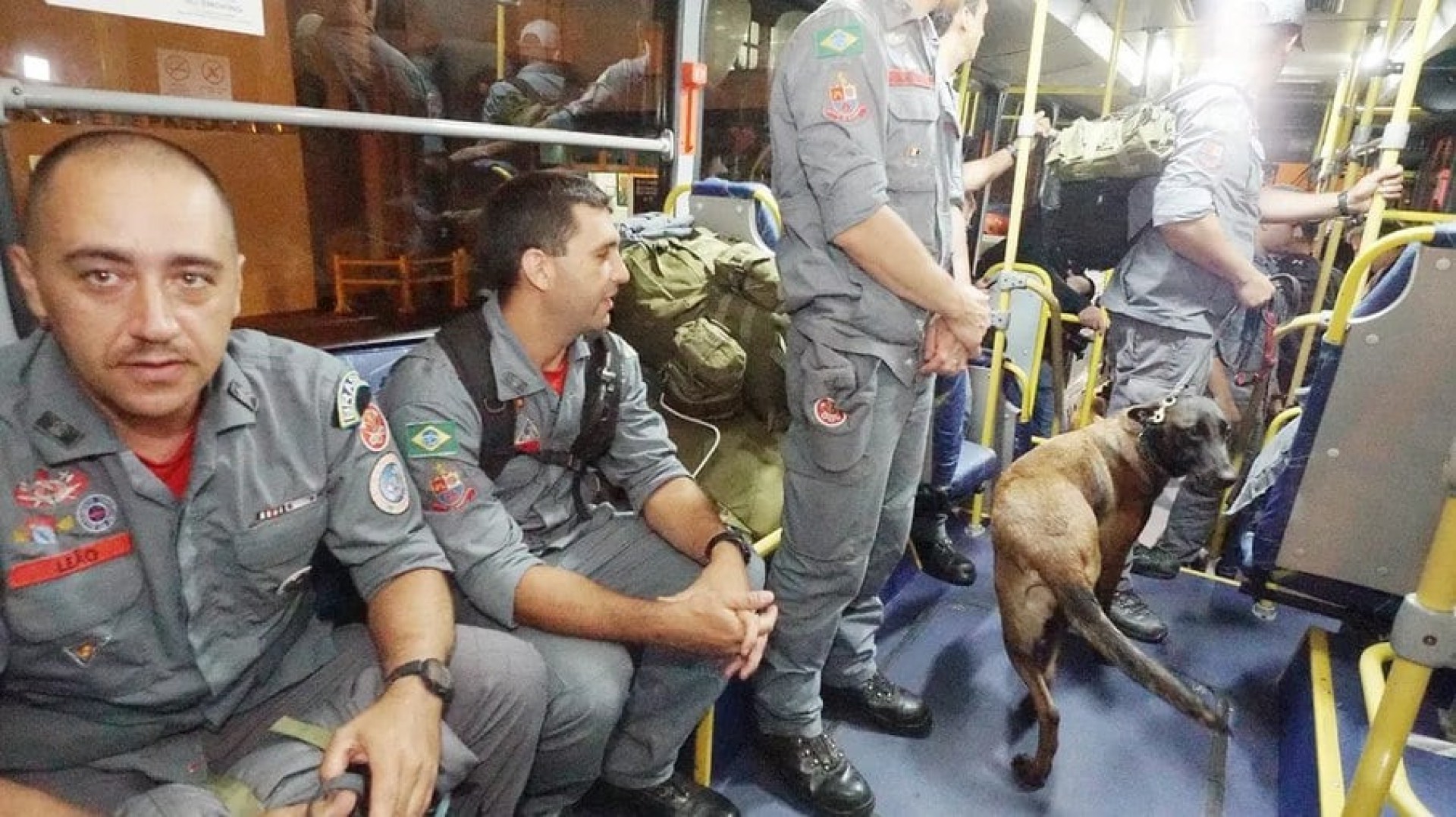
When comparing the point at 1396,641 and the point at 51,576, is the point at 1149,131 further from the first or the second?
the point at 51,576

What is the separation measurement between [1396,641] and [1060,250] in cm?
362

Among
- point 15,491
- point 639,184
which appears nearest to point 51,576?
point 15,491

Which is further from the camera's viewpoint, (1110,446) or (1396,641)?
(1110,446)

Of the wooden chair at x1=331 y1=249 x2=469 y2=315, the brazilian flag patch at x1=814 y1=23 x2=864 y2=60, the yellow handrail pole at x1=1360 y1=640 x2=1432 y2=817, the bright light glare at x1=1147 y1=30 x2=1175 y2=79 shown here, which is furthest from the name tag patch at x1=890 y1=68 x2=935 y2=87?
the bright light glare at x1=1147 y1=30 x2=1175 y2=79

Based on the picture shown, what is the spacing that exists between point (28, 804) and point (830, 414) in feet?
5.32

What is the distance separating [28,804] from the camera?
1.05m

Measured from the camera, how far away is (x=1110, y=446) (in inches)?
96.1

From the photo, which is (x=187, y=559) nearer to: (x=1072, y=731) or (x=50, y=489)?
(x=50, y=489)

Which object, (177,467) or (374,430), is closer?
(177,467)

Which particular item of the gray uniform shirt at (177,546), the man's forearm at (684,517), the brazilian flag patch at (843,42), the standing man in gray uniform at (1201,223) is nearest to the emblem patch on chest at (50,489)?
the gray uniform shirt at (177,546)

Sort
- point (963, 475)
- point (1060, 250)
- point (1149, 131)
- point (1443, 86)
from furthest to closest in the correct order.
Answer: point (1443, 86) → point (1060, 250) → point (963, 475) → point (1149, 131)

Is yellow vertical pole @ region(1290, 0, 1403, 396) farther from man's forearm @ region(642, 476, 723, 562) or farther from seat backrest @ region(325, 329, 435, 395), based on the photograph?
seat backrest @ region(325, 329, 435, 395)

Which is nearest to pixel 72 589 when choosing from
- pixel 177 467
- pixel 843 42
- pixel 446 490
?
pixel 177 467

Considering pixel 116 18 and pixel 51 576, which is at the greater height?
pixel 116 18
